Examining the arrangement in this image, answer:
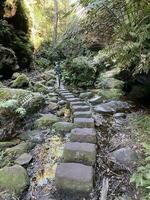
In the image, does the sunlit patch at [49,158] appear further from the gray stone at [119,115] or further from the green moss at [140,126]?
the gray stone at [119,115]

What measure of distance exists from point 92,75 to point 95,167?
19.0ft

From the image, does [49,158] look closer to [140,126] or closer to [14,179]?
[14,179]

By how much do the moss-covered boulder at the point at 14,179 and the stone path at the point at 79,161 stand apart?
16.5 inches

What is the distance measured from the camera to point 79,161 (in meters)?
3.11

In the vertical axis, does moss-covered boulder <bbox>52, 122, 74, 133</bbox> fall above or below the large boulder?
below

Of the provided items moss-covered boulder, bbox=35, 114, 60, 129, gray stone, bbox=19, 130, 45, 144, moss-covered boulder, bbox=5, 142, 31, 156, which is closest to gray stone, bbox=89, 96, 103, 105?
moss-covered boulder, bbox=35, 114, 60, 129

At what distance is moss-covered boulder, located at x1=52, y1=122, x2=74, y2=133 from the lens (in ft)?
14.0

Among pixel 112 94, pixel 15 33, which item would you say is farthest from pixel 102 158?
pixel 15 33

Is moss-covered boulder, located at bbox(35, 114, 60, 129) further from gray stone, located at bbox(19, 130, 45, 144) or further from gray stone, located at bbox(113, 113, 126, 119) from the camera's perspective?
gray stone, located at bbox(113, 113, 126, 119)

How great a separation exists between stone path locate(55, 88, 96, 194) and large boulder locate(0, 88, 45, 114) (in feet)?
3.75

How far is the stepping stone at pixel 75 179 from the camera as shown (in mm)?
2619

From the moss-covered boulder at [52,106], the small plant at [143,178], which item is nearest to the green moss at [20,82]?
the moss-covered boulder at [52,106]

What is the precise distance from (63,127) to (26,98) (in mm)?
1020

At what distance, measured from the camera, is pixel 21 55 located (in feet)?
35.7
